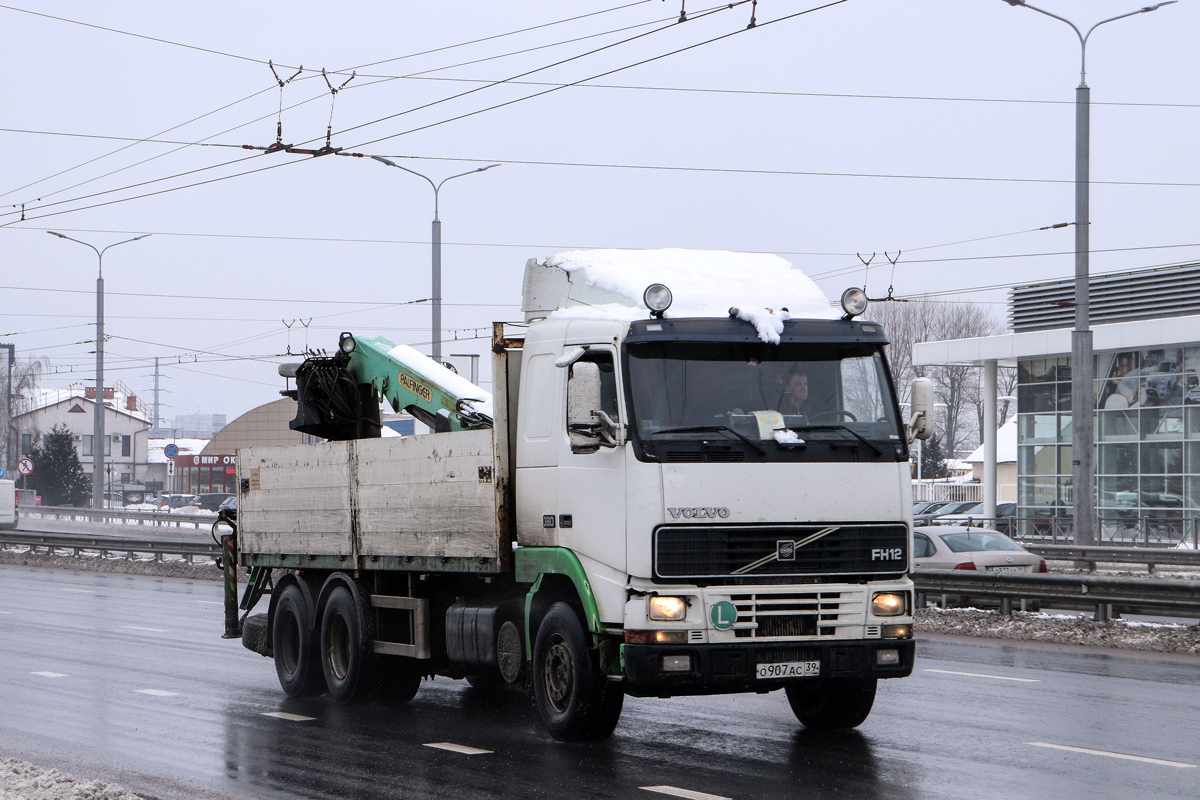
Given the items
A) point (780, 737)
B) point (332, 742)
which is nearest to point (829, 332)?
point (780, 737)

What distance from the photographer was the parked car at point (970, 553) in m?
20.6

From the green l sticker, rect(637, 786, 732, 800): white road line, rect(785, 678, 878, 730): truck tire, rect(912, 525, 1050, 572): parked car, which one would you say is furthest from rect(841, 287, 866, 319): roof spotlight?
rect(912, 525, 1050, 572): parked car

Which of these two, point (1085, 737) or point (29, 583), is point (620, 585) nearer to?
point (1085, 737)

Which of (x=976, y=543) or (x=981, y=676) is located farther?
(x=976, y=543)

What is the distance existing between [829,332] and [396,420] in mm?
4578

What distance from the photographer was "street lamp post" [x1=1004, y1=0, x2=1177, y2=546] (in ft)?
78.4

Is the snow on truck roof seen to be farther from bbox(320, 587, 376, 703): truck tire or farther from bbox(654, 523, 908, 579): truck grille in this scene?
bbox(320, 587, 376, 703): truck tire

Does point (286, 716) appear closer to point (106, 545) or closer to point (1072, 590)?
point (1072, 590)

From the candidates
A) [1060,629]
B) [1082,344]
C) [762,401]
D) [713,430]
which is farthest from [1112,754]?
[1082,344]

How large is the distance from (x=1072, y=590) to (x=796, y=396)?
10.0m

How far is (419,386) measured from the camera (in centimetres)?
1175

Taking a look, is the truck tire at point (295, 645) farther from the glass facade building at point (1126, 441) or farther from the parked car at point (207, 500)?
the parked car at point (207, 500)

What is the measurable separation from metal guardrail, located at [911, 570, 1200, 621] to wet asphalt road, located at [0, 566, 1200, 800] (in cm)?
174

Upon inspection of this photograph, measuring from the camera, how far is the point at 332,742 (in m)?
9.83
